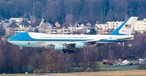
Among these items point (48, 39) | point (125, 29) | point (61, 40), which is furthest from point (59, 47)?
point (125, 29)

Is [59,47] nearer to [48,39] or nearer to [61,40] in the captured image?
[48,39]

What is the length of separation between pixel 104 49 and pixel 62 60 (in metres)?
23.0

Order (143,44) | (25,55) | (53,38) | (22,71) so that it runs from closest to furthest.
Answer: (53,38)
(22,71)
(25,55)
(143,44)

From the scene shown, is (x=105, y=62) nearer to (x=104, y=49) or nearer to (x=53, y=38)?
(x=104, y=49)

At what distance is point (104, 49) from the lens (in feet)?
470

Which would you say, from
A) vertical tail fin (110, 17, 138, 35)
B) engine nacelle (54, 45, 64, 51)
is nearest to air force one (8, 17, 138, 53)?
engine nacelle (54, 45, 64, 51)

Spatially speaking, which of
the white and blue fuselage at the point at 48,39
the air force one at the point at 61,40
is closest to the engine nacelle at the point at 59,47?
the air force one at the point at 61,40

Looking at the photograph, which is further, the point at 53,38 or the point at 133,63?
the point at 133,63

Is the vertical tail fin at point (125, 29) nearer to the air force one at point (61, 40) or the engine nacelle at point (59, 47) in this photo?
the air force one at point (61, 40)

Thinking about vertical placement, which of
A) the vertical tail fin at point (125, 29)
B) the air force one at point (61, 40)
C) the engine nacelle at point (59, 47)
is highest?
the vertical tail fin at point (125, 29)

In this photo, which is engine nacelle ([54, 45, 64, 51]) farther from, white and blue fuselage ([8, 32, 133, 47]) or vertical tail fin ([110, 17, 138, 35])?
vertical tail fin ([110, 17, 138, 35])

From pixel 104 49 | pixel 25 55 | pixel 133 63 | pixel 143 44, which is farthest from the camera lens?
pixel 143 44

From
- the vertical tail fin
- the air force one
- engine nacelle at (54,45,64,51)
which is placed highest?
the vertical tail fin

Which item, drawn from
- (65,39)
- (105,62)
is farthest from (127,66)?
(65,39)
